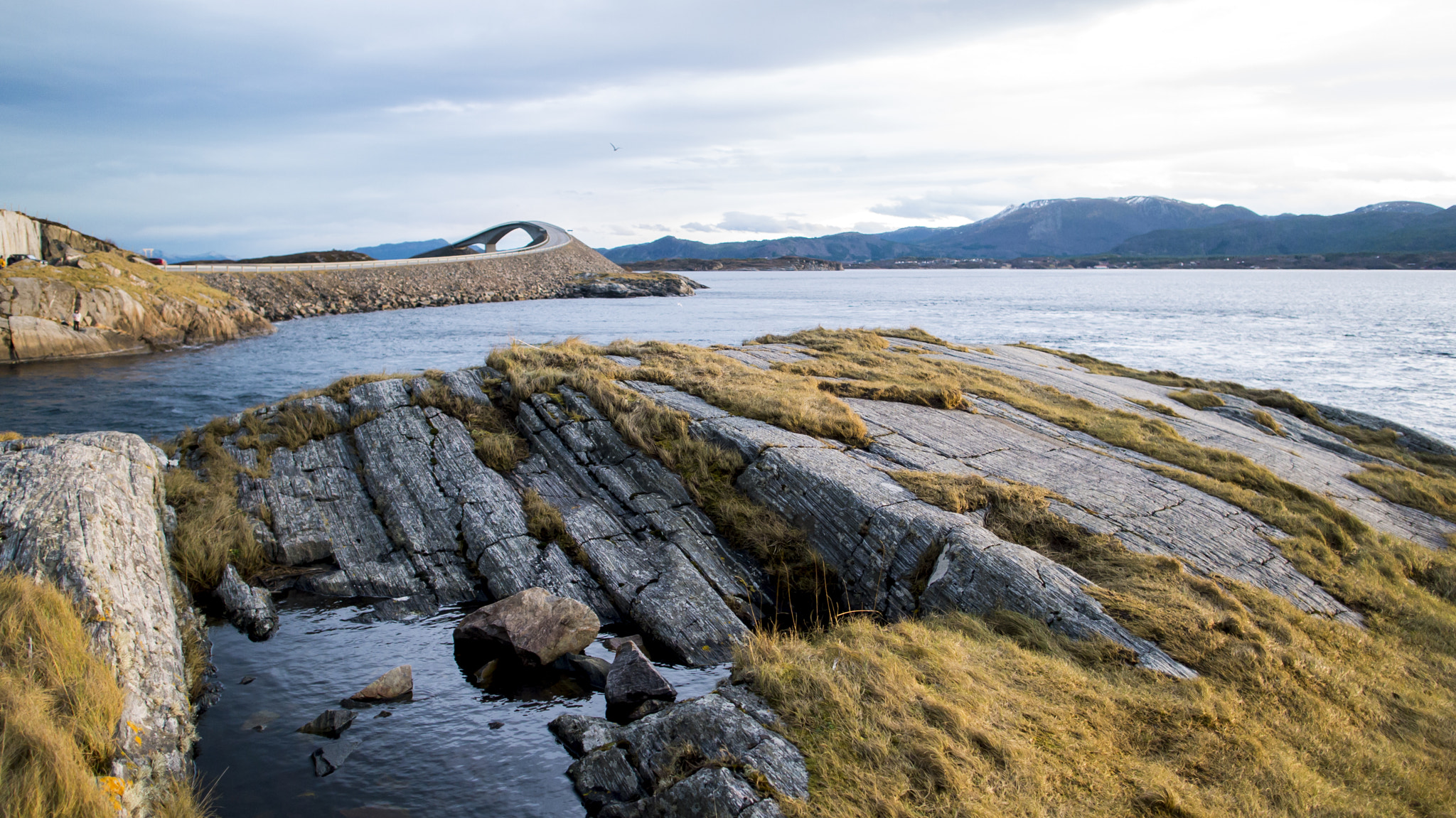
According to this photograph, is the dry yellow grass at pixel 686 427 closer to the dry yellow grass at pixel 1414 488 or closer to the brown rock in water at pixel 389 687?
the brown rock in water at pixel 389 687

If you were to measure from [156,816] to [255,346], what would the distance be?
46108 millimetres

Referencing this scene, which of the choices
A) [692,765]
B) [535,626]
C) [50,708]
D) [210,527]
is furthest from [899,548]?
[210,527]

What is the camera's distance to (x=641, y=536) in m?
12.2

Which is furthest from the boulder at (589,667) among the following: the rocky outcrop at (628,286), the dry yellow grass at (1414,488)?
the rocky outcrop at (628,286)

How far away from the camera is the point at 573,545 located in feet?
39.4

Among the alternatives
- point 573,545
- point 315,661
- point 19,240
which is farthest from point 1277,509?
point 19,240

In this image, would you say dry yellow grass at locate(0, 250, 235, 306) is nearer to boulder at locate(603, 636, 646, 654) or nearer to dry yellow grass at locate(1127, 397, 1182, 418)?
boulder at locate(603, 636, 646, 654)

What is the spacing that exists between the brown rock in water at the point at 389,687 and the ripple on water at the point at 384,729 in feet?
0.51

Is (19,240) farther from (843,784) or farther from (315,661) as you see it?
(843,784)

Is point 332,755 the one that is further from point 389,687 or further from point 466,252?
point 466,252

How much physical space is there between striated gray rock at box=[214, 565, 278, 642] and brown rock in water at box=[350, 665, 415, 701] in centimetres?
264

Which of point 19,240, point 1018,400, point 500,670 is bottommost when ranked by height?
point 500,670

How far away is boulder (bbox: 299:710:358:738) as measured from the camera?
26.7 ft

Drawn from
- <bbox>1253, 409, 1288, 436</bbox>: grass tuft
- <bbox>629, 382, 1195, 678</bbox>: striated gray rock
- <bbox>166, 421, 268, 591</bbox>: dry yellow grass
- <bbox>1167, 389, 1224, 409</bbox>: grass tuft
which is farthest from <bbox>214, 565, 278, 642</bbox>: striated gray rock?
<bbox>1167, 389, 1224, 409</bbox>: grass tuft
